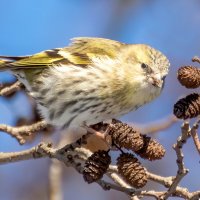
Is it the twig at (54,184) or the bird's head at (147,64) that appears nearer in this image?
the twig at (54,184)

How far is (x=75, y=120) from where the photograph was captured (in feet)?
10.8

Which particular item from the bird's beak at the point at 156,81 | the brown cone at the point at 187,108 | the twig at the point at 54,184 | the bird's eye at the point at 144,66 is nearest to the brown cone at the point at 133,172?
the brown cone at the point at 187,108

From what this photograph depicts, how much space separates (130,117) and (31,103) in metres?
1.44

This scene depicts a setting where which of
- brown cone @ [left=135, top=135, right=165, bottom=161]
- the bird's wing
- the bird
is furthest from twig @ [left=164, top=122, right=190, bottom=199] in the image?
the bird's wing

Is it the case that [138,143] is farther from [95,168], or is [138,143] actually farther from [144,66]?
[144,66]

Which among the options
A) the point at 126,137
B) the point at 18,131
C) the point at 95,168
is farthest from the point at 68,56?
the point at 95,168

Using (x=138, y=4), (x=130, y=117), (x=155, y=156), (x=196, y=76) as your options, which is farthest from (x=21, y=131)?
(x=138, y=4)

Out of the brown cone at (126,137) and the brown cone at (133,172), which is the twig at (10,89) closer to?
the brown cone at (126,137)

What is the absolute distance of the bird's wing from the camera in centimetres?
349

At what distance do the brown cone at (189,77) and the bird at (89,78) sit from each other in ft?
2.66

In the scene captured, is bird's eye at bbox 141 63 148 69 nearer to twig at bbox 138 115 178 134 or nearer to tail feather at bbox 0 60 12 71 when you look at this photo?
twig at bbox 138 115 178 134

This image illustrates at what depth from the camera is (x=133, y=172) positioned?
2178 mm

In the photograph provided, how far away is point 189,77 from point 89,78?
1.25 metres

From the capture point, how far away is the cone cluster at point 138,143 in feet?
7.52
